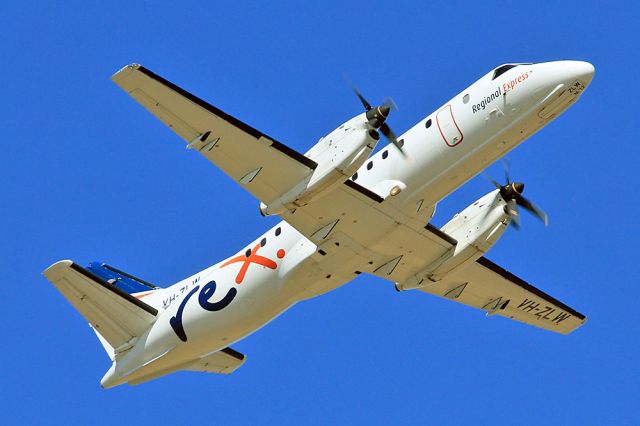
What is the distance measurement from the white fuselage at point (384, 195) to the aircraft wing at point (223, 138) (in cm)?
198

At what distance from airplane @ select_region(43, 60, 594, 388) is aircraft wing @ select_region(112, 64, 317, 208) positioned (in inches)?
1.0

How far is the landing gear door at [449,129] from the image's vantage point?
70.0 feet

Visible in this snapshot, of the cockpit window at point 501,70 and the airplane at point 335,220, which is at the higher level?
the cockpit window at point 501,70

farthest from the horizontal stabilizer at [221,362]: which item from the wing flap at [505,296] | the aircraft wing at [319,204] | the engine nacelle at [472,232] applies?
the engine nacelle at [472,232]

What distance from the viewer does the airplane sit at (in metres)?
20.9

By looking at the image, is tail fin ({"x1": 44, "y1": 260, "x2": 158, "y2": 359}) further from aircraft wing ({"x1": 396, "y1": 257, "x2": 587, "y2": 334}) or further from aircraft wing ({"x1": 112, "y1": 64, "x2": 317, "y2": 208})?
aircraft wing ({"x1": 396, "y1": 257, "x2": 587, "y2": 334})

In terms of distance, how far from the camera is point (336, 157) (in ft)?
67.9

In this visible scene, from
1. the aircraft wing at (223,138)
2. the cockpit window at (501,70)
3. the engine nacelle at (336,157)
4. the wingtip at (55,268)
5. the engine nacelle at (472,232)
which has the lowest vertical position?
the wingtip at (55,268)

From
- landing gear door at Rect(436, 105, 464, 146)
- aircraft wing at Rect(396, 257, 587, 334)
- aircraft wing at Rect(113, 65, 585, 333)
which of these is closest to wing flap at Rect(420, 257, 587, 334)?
aircraft wing at Rect(396, 257, 587, 334)

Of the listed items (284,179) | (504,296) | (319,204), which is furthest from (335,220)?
(504,296)

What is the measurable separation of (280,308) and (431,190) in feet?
15.4

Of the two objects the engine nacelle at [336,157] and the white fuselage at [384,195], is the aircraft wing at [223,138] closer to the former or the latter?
the engine nacelle at [336,157]

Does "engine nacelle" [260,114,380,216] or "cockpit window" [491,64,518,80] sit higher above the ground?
"cockpit window" [491,64,518,80]

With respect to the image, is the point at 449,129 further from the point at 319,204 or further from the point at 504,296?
the point at 504,296
